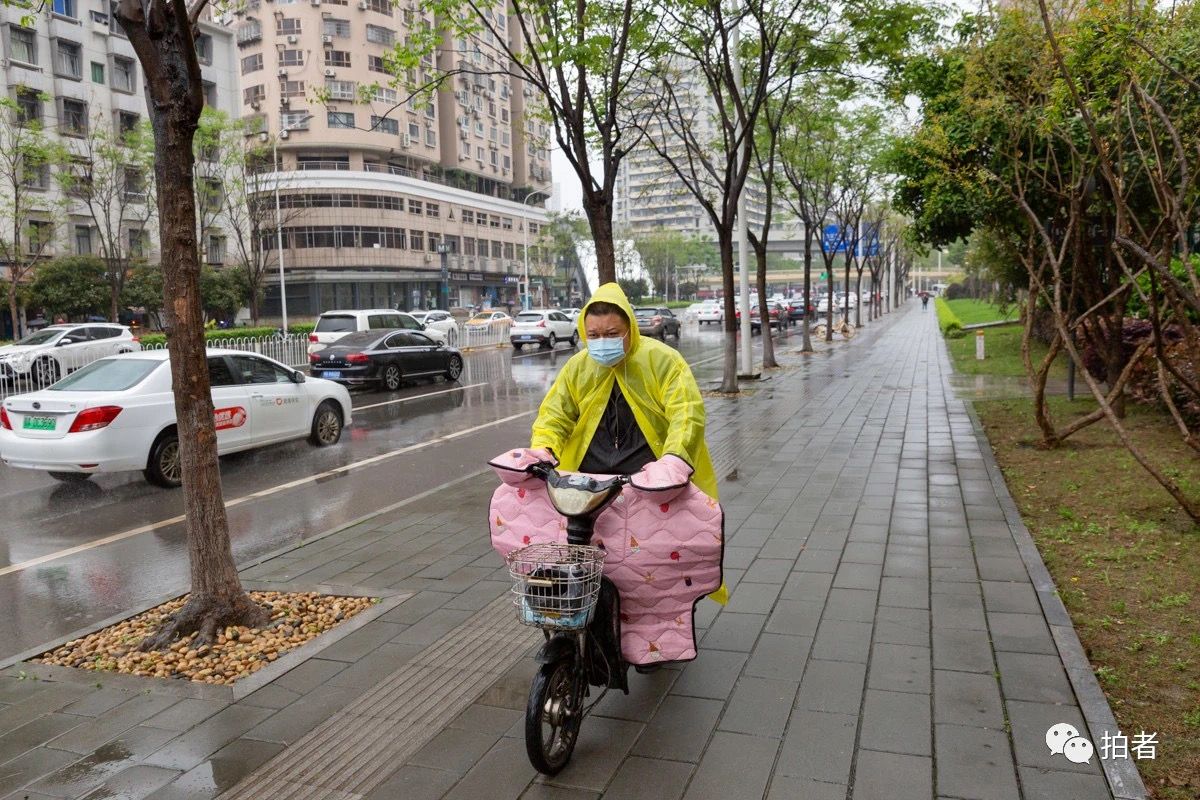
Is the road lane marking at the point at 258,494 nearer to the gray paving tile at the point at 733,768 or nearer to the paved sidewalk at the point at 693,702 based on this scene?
the paved sidewalk at the point at 693,702

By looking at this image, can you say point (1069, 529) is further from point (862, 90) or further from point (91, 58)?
point (91, 58)

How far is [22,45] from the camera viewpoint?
124 ft

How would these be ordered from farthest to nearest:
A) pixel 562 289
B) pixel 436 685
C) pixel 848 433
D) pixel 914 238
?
pixel 562 289 < pixel 914 238 < pixel 848 433 < pixel 436 685

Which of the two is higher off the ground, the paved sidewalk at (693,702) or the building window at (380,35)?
the building window at (380,35)

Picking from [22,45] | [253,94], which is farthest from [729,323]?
[253,94]

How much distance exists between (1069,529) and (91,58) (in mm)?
46669

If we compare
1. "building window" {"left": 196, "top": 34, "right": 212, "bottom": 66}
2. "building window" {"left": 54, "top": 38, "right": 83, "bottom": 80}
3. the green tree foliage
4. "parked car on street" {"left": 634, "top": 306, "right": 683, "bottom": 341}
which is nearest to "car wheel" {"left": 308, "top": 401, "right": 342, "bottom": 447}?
"parked car on street" {"left": 634, "top": 306, "right": 683, "bottom": 341}

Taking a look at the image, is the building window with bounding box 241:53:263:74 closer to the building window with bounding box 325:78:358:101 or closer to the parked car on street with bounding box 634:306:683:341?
the building window with bounding box 325:78:358:101

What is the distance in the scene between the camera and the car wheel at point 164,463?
30.3ft

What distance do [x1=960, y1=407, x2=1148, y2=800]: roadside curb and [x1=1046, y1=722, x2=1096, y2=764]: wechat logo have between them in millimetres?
56

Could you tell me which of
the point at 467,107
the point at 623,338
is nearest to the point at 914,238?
the point at 623,338

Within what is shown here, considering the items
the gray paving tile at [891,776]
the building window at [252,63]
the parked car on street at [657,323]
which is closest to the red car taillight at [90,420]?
the gray paving tile at [891,776]

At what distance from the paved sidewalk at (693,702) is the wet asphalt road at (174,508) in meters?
0.89

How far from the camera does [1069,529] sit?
21.1 feet
